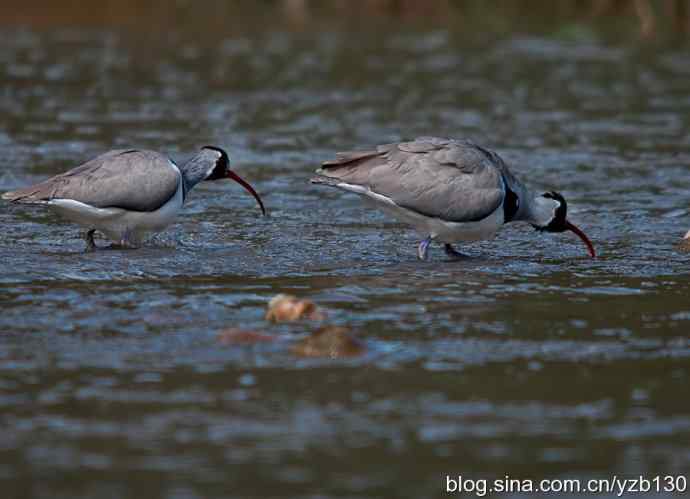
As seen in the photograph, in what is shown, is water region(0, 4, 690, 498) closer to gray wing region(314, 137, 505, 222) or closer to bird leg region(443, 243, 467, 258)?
bird leg region(443, 243, 467, 258)

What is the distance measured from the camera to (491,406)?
714cm

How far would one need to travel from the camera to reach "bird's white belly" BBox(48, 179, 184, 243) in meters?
11.1

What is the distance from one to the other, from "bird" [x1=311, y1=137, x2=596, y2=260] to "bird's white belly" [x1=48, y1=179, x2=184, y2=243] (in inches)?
46.9

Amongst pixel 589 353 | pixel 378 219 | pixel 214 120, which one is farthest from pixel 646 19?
pixel 589 353

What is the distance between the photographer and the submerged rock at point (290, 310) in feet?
28.8

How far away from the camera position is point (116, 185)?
11.2 metres

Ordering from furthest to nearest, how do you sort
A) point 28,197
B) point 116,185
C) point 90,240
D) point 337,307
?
point 90,240 → point 116,185 → point 28,197 → point 337,307

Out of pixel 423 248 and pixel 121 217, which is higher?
pixel 121 217

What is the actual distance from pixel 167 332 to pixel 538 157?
799cm

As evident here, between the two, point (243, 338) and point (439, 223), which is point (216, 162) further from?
point (243, 338)

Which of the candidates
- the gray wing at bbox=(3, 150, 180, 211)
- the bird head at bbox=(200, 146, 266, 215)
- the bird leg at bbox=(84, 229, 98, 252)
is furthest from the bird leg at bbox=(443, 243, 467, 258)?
the bird leg at bbox=(84, 229, 98, 252)

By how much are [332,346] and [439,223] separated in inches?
131

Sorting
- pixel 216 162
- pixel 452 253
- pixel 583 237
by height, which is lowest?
pixel 452 253

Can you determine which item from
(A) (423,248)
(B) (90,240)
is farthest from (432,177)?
A: (B) (90,240)
